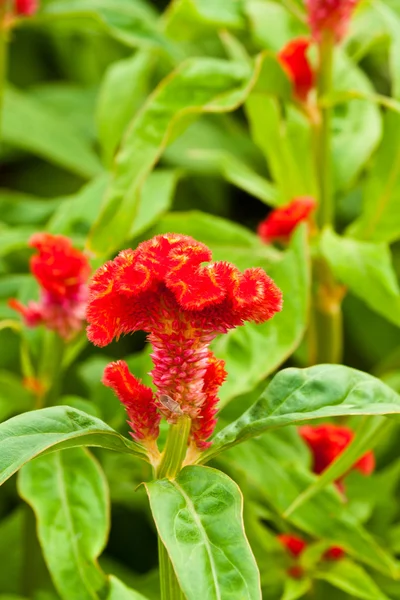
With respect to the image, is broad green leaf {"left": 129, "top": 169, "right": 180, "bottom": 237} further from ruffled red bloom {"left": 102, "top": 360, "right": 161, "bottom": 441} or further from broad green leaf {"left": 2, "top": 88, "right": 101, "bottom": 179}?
ruffled red bloom {"left": 102, "top": 360, "right": 161, "bottom": 441}

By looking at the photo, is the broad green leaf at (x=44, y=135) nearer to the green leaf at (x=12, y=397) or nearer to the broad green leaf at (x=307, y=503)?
the green leaf at (x=12, y=397)

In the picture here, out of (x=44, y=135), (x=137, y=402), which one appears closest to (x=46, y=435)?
(x=137, y=402)

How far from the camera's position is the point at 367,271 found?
44.1 inches

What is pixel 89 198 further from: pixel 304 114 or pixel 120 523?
pixel 120 523

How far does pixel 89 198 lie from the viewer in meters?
1.32

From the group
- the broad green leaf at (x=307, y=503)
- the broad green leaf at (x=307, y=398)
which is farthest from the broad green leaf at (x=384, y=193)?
the broad green leaf at (x=307, y=398)

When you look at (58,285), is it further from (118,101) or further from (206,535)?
(206,535)

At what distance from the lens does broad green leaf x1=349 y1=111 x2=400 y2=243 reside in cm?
124

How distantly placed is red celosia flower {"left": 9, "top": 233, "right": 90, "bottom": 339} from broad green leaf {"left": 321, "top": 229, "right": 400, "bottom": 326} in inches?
12.0

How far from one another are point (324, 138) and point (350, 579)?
22.7 inches

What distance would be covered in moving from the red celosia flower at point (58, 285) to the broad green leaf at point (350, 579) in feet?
1.37

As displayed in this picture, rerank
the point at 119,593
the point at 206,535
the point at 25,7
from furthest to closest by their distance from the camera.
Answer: the point at 25,7 → the point at 119,593 → the point at 206,535

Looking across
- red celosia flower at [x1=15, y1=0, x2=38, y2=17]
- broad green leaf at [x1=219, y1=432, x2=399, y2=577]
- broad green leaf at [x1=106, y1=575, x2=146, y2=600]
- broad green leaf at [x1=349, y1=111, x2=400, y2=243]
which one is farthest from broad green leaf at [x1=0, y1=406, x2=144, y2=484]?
red celosia flower at [x1=15, y1=0, x2=38, y2=17]

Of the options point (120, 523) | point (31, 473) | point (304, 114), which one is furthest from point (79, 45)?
point (31, 473)
